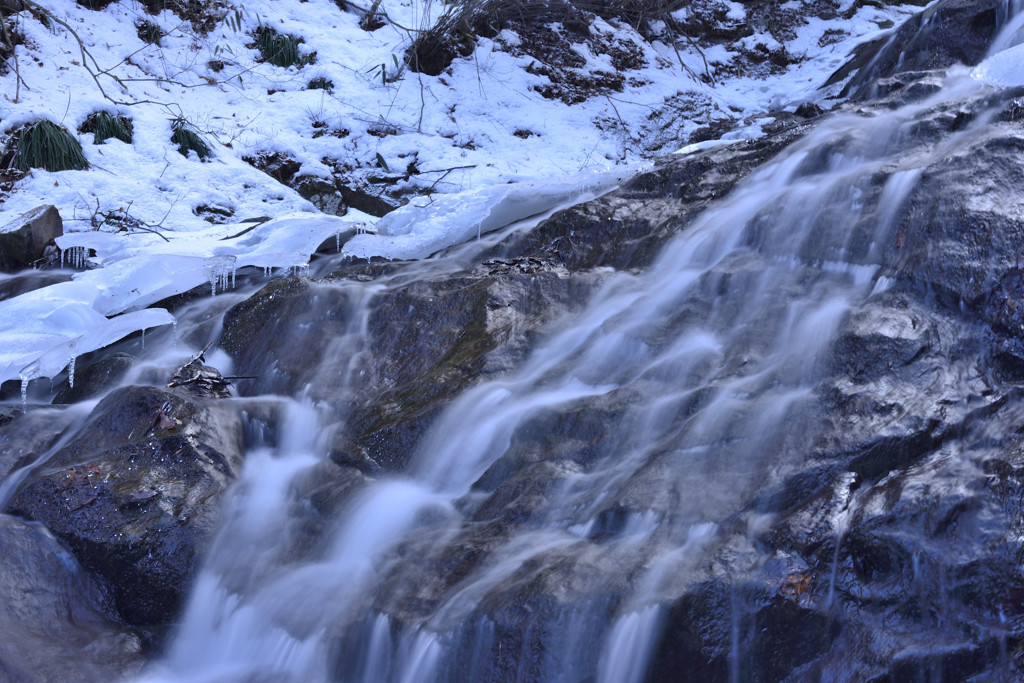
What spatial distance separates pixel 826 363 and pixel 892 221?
1.12 meters

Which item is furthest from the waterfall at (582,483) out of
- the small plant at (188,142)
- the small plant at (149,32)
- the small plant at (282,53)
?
the small plant at (149,32)

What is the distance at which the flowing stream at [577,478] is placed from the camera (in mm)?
2869

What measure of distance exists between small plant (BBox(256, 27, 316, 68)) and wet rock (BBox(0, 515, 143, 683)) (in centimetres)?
707

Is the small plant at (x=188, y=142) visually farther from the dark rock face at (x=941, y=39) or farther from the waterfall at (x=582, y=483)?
the dark rock face at (x=941, y=39)

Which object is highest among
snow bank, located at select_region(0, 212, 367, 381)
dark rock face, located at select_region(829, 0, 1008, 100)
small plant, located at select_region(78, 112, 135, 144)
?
dark rock face, located at select_region(829, 0, 1008, 100)

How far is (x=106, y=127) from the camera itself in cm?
792

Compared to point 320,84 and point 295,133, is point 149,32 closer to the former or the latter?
point 320,84

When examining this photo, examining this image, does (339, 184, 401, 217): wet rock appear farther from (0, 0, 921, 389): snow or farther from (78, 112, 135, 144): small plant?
(78, 112, 135, 144): small plant

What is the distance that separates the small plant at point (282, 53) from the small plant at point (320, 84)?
0.35 m

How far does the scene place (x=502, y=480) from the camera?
3.71 metres

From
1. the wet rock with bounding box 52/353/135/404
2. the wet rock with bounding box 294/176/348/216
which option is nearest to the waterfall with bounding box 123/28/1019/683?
the wet rock with bounding box 52/353/135/404

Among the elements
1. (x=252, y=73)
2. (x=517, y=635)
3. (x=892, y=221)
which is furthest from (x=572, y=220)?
(x=252, y=73)

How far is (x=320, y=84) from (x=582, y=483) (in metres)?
7.21

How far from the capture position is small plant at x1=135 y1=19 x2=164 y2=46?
945 cm
